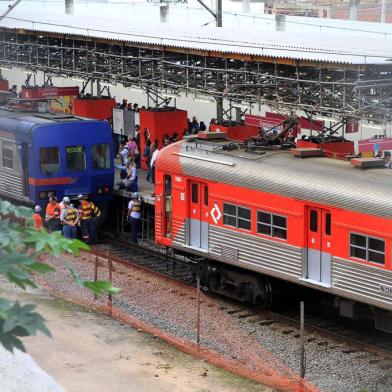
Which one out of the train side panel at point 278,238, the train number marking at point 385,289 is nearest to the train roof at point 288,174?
the train side panel at point 278,238

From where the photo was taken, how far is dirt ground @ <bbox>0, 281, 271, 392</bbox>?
12625 millimetres

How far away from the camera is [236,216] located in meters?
16.3

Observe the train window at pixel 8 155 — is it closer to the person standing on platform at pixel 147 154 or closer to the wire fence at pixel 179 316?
the wire fence at pixel 179 316

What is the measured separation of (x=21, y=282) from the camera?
17.3 ft

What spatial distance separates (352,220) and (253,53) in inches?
369

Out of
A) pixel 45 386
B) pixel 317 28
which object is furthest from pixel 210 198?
pixel 317 28

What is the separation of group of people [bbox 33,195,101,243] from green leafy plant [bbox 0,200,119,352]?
15.3m

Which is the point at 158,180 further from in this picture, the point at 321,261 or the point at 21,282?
the point at 21,282

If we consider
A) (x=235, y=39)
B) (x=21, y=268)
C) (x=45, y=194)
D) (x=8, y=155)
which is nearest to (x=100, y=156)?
(x=45, y=194)

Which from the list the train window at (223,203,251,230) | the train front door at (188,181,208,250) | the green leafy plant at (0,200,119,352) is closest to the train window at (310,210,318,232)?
the train window at (223,203,251,230)

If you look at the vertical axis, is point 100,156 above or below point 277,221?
below

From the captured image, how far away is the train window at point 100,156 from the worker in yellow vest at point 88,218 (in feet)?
3.32

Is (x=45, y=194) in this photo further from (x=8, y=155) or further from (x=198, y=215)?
(x=198, y=215)

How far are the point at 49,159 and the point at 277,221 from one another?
842 centimetres
